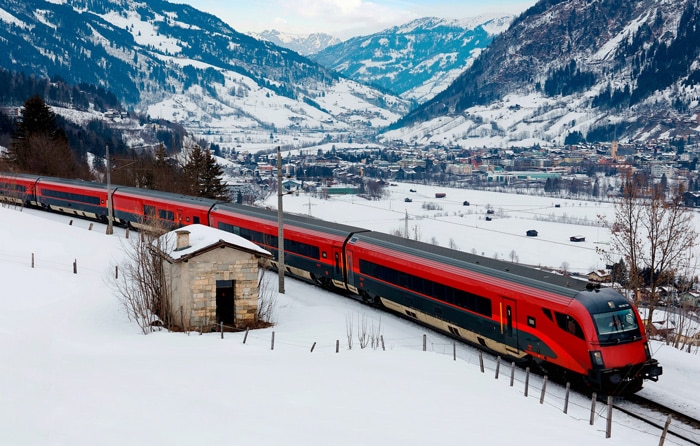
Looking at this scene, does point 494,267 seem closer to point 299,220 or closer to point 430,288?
point 430,288

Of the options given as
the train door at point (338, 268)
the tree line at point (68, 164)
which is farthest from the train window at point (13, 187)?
the train door at point (338, 268)

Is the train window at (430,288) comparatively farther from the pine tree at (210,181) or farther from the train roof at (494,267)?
the pine tree at (210,181)

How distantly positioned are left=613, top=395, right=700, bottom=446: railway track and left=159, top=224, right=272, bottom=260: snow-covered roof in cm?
1411

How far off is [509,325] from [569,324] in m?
2.62

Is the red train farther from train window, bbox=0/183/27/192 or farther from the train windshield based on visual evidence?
train window, bbox=0/183/27/192

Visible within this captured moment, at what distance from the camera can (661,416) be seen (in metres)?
18.6

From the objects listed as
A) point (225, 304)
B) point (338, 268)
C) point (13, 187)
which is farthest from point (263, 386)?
point (13, 187)

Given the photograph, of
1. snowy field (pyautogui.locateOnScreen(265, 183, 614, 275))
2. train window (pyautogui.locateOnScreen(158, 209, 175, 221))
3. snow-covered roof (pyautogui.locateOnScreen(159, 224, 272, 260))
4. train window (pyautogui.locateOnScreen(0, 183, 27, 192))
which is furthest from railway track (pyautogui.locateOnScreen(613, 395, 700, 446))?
snowy field (pyautogui.locateOnScreen(265, 183, 614, 275))

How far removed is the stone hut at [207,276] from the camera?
83.5 ft

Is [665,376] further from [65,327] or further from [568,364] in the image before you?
[65,327]

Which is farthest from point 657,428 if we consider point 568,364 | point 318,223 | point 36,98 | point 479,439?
point 36,98

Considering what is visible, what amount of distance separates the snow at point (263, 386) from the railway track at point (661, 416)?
0.43 metres

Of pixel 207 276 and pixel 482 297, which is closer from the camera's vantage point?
pixel 482 297

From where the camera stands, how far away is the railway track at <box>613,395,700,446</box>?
17219mm
